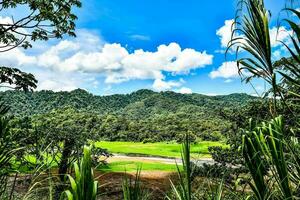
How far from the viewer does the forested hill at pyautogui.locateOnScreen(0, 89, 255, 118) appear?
122 m

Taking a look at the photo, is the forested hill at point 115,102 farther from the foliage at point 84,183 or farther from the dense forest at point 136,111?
the foliage at point 84,183

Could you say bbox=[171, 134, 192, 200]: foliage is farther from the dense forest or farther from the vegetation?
the dense forest

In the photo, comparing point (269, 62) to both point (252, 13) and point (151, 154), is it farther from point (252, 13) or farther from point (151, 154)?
point (151, 154)

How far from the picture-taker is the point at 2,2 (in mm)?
10359

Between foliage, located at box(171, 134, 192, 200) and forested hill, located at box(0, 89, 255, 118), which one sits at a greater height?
forested hill, located at box(0, 89, 255, 118)

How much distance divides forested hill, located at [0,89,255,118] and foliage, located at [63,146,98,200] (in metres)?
102

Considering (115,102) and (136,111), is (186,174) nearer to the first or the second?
(136,111)

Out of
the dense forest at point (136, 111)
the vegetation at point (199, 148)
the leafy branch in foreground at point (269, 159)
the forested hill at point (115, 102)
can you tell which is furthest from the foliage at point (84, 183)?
the forested hill at point (115, 102)

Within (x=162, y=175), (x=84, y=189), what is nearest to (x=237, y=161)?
(x=84, y=189)

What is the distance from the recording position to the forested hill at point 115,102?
12236 cm

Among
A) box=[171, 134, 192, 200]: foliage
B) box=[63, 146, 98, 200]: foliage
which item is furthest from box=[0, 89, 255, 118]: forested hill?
box=[63, 146, 98, 200]: foliage

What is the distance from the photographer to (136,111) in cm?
14662

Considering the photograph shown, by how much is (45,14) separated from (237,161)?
22.2ft

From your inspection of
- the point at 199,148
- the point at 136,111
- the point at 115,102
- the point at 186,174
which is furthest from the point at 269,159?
the point at 115,102
